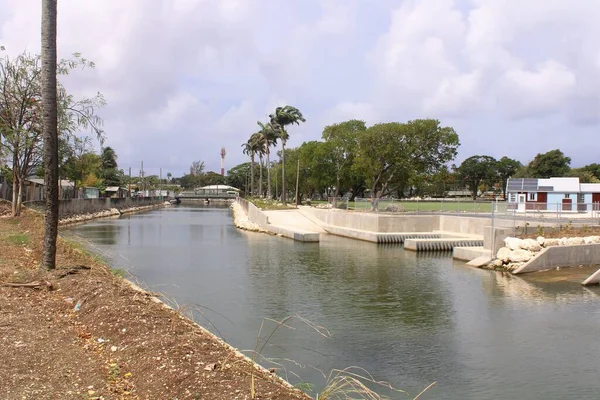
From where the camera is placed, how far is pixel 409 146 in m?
57.6

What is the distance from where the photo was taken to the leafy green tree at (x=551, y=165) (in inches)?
4187

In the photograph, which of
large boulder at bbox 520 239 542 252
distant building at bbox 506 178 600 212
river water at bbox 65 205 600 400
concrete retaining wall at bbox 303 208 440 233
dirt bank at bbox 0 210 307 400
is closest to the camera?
dirt bank at bbox 0 210 307 400

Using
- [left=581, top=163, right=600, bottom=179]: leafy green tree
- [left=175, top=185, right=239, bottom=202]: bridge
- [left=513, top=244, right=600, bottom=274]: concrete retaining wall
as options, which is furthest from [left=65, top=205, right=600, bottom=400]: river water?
[left=175, top=185, right=239, bottom=202]: bridge

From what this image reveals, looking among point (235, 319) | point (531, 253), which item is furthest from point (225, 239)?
point (235, 319)

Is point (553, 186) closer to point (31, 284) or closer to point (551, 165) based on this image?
point (551, 165)

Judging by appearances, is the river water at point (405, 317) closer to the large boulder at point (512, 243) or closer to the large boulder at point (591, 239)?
the large boulder at point (512, 243)

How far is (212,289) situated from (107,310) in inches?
409

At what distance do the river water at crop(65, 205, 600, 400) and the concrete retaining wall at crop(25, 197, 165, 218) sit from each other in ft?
78.4

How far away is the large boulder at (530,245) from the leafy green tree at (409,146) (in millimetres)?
31756

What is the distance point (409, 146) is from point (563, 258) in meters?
33.8

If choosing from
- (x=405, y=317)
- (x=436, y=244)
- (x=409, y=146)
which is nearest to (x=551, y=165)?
(x=409, y=146)

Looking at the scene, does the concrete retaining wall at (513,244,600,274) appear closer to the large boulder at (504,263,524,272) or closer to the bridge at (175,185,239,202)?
the large boulder at (504,263,524,272)

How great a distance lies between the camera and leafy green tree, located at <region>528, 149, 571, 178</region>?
106 metres

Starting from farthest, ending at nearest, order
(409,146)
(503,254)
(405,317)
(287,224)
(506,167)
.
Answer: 1. (506,167)
2. (409,146)
3. (287,224)
4. (503,254)
5. (405,317)
